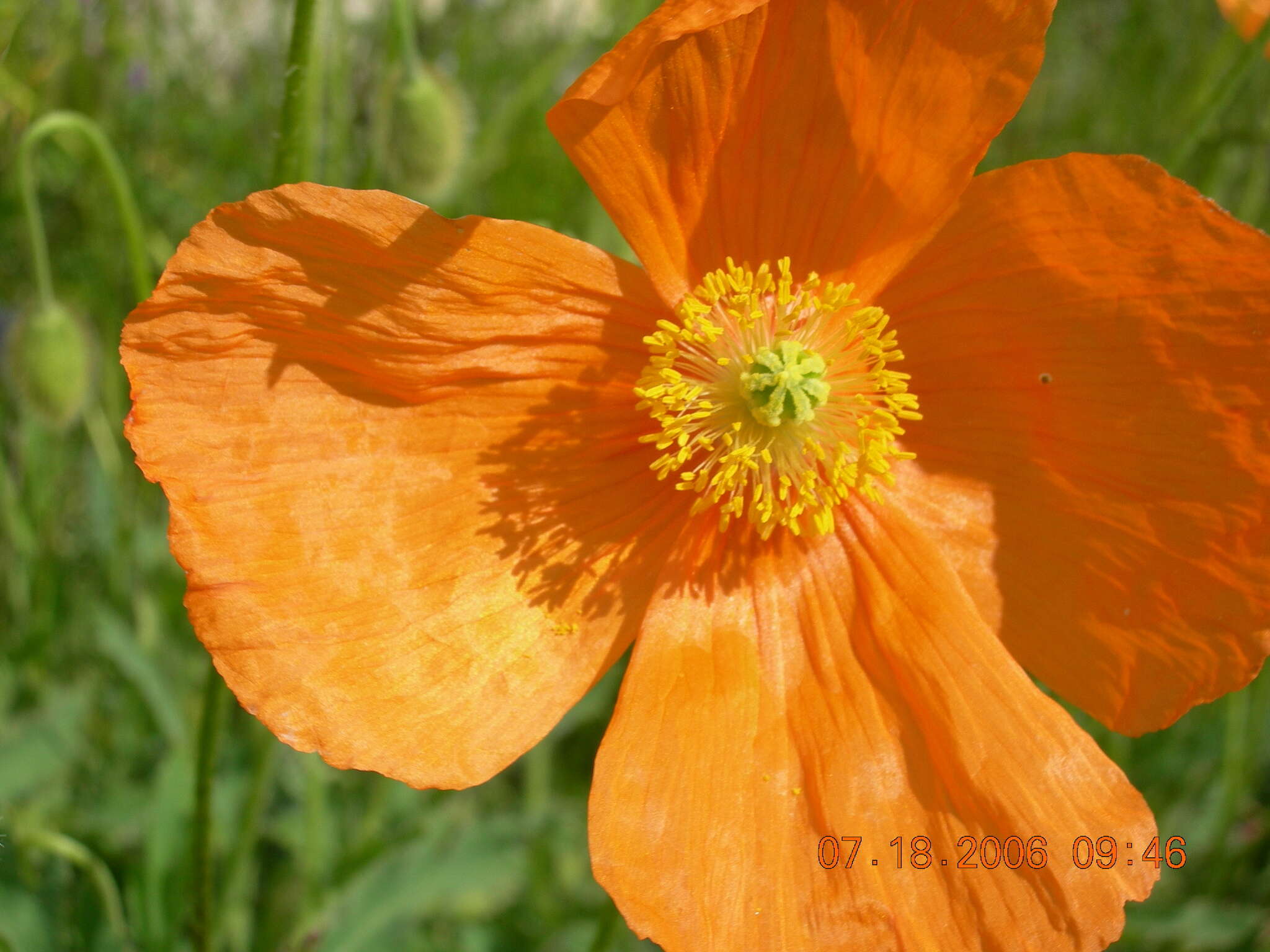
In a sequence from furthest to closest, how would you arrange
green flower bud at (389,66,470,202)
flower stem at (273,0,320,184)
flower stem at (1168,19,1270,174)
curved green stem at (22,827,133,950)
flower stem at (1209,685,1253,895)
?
flower stem at (1209,685,1253,895) < green flower bud at (389,66,470,202) < curved green stem at (22,827,133,950) < flower stem at (1168,19,1270,174) < flower stem at (273,0,320,184)

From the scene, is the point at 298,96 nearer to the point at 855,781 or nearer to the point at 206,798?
the point at 206,798

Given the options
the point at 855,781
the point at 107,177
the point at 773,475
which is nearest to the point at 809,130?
the point at 773,475

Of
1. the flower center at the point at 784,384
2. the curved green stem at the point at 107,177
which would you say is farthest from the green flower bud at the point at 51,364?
the flower center at the point at 784,384

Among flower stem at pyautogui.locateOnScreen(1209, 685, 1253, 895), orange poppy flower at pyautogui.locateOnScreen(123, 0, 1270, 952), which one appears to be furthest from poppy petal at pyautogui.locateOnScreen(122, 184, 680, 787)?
flower stem at pyautogui.locateOnScreen(1209, 685, 1253, 895)

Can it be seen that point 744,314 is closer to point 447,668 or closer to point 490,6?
point 447,668

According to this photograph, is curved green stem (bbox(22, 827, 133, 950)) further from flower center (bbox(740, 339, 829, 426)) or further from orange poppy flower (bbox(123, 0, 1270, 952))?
flower center (bbox(740, 339, 829, 426))

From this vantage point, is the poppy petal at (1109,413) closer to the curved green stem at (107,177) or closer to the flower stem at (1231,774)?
the flower stem at (1231,774)

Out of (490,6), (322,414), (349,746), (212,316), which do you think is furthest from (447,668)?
(490,6)
